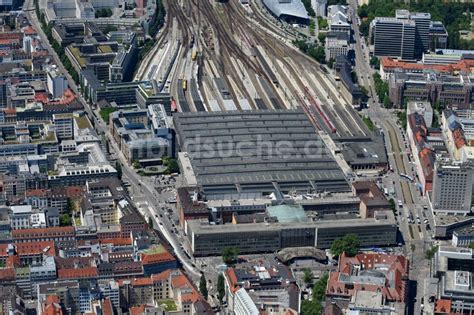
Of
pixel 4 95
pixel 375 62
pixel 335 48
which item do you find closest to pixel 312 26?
pixel 335 48

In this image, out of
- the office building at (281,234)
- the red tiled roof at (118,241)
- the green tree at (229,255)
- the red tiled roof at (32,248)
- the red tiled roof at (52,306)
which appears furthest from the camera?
the office building at (281,234)

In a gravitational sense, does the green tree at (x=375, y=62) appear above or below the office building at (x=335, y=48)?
below

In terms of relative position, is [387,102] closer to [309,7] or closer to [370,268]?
[309,7]

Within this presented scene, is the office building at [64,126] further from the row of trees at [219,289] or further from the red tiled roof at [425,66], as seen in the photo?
the red tiled roof at [425,66]

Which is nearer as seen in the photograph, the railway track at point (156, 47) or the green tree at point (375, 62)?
the railway track at point (156, 47)

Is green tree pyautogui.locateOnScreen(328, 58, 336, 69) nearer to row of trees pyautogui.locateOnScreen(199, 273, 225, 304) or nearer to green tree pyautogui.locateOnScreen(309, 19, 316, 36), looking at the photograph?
green tree pyautogui.locateOnScreen(309, 19, 316, 36)

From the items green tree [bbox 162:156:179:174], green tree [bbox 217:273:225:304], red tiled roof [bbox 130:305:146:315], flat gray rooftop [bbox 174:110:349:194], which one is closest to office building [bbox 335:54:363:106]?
flat gray rooftop [bbox 174:110:349:194]

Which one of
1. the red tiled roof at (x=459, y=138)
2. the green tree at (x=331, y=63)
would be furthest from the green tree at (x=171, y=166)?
the green tree at (x=331, y=63)
